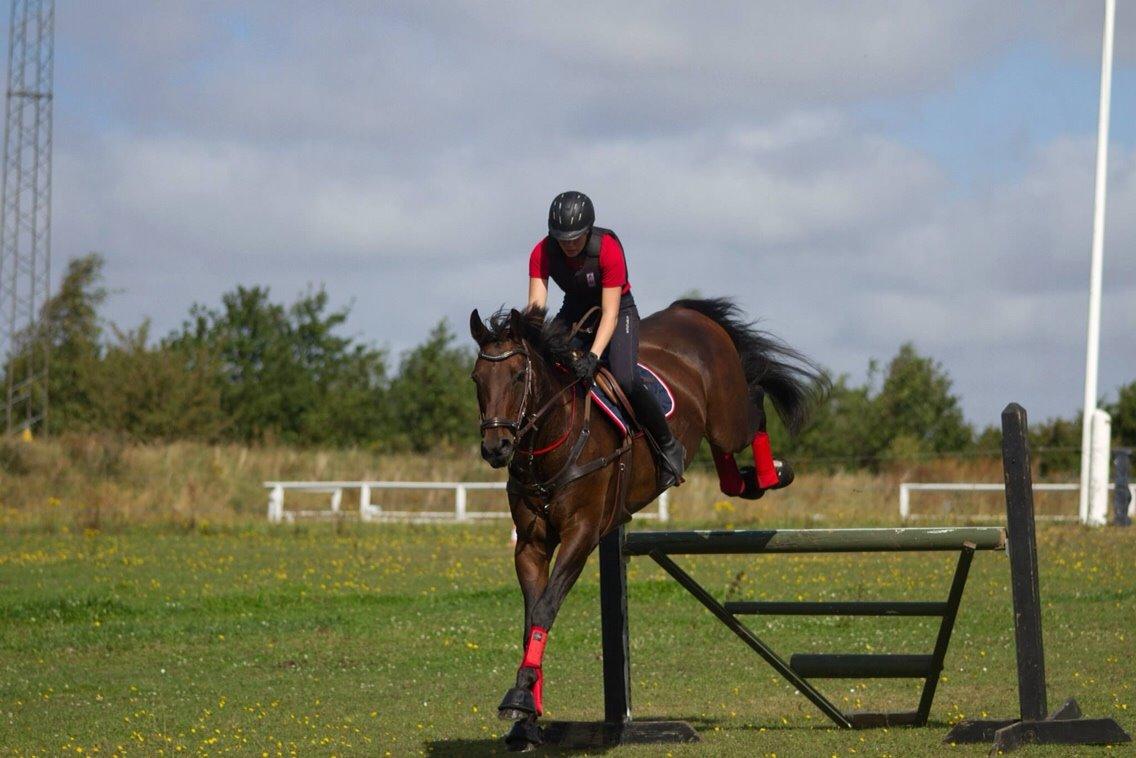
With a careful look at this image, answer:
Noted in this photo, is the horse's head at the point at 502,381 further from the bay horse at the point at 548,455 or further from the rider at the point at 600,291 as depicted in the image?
the rider at the point at 600,291

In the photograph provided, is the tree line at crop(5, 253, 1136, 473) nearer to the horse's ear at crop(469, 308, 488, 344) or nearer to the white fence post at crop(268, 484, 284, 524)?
the white fence post at crop(268, 484, 284, 524)

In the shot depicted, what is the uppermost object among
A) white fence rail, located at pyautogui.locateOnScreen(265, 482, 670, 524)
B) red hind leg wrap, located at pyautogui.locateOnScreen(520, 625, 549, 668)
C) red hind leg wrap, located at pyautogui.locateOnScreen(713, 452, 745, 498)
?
red hind leg wrap, located at pyautogui.locateOnScreen(713, 452, 745, 498)

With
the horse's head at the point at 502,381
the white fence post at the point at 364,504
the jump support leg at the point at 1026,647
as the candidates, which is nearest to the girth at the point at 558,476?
the horse's head at the point at 502,381

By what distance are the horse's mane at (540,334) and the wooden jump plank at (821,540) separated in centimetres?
142

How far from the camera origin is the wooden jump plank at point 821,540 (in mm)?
8180

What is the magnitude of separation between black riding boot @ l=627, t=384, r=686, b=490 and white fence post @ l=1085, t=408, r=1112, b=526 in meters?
16.6

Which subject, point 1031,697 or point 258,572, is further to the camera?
point 258,572

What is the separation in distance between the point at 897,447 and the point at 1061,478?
10101 mm

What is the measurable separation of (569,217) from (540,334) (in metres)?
0.74

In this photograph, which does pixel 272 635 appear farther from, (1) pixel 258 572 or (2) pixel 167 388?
(2) pixel 167 388

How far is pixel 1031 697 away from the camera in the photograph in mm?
8055

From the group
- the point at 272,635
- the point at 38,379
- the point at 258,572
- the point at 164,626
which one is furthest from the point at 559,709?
the point at 38,379

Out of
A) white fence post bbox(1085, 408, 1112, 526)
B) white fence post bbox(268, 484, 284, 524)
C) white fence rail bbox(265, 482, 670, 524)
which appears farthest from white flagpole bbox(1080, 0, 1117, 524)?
white fence post bbox(268, 484, 284, 524)

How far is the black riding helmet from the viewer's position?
26.9ft
